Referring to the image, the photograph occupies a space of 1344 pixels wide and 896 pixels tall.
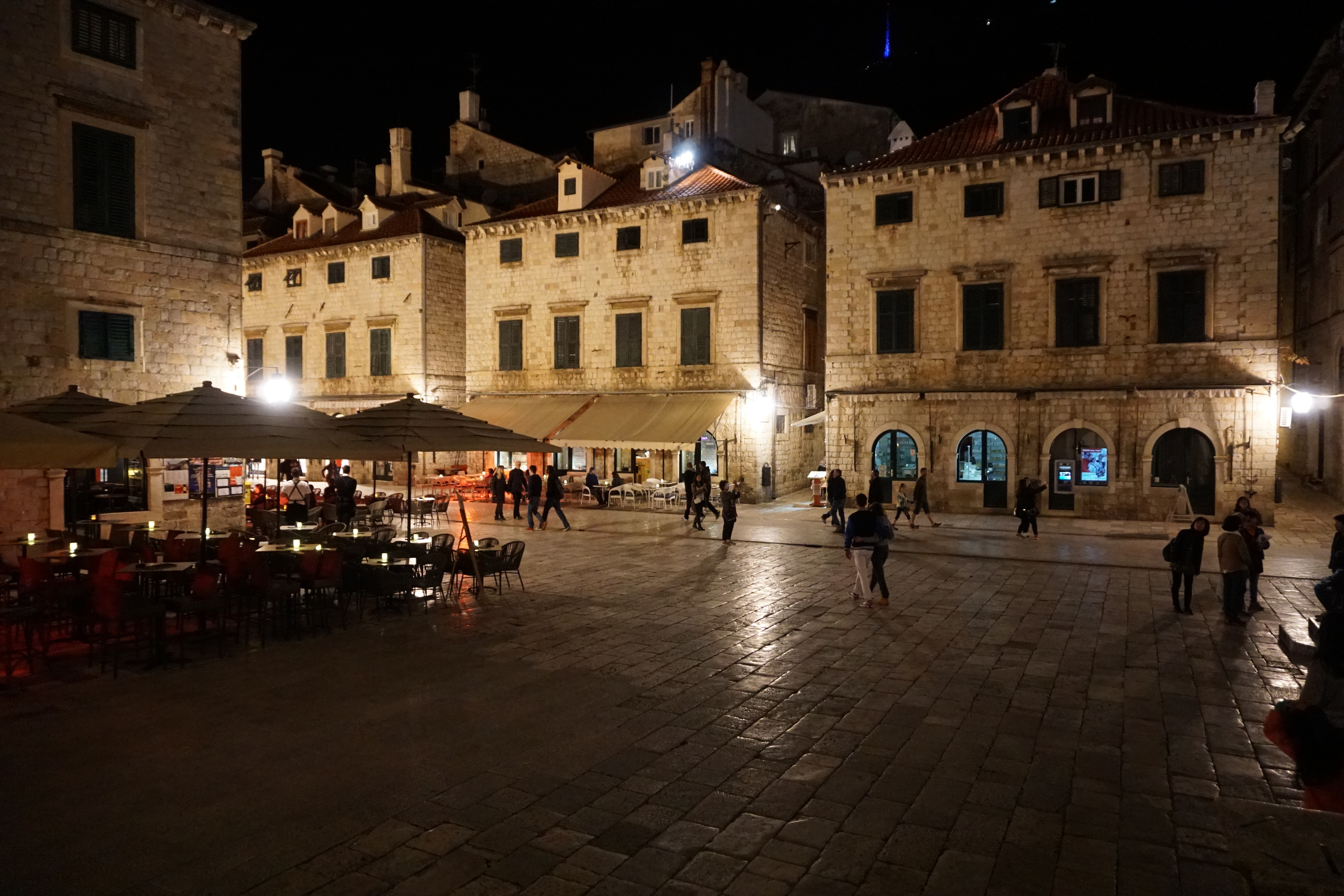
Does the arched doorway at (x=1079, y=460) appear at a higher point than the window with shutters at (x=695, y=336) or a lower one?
lower

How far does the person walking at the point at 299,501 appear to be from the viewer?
53.7ft

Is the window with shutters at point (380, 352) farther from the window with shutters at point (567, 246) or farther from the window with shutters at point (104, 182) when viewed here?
the window with shutters at point (104, 182)

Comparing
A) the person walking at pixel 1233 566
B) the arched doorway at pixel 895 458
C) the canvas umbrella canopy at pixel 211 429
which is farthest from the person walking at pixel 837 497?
the canvas umbrella canopy at pixel 211 429

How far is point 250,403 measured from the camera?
10.0 meters

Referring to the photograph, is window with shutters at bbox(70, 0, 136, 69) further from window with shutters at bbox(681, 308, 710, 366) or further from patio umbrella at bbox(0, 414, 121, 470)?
window with shutters at bbox(681, 308, 710, 366)

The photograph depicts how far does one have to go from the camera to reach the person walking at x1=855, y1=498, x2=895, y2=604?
442 inches

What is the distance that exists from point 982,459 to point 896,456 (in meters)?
2.27

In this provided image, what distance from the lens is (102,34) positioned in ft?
→ 49.8

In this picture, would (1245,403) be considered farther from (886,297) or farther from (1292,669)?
(1292,669)

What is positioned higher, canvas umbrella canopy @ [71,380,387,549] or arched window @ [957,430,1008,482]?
canvas umbrella canopy @ [71,380,387,549]

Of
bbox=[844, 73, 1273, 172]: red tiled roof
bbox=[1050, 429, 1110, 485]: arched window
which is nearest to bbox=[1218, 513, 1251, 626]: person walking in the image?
bbox=[1050, 429, 1110, 485]: arched window

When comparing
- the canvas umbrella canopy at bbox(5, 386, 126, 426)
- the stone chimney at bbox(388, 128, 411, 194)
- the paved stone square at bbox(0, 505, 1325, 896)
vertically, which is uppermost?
the stone chimney at bbox(388, 128, 411, 194)

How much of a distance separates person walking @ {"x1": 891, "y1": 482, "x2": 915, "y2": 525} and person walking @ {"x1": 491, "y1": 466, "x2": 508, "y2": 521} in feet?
32.7

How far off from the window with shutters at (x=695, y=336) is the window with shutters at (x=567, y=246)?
4413mm
